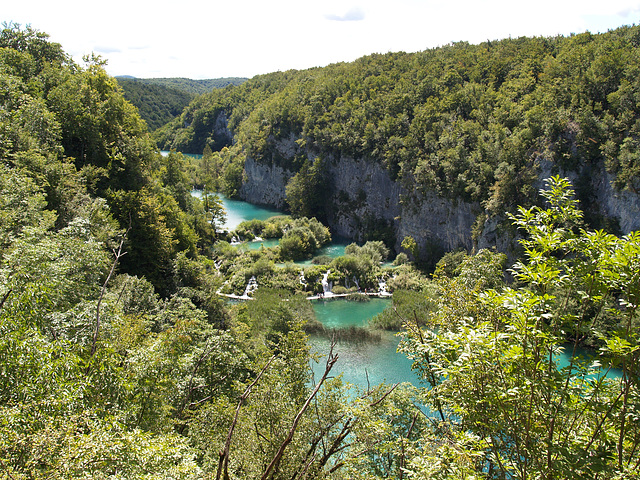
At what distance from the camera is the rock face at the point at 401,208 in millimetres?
32688

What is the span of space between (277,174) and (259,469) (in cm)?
6824

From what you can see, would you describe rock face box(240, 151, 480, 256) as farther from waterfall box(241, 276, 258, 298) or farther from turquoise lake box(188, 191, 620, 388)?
waterfall box(241, 276, 258, 298)

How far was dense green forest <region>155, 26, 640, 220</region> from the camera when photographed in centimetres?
3378

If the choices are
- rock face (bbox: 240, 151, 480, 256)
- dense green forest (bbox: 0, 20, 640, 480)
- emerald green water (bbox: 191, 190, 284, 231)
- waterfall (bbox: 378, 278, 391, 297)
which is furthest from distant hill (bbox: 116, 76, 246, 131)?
waterfall (bbox: 378, 278, 391, 297)

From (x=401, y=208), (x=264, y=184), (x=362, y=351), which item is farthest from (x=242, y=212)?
(x=362, y=351)

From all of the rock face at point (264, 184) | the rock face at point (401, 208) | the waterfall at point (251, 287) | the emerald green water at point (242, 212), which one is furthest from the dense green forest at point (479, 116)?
the waterfall at point (251, 287)

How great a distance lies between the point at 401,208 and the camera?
51688 millimetres

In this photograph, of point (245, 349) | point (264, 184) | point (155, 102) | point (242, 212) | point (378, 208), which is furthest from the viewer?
point (155, 102)

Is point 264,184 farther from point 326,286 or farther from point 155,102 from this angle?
point 155,102

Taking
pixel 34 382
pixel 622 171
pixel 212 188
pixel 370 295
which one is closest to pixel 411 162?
pixel 370 295

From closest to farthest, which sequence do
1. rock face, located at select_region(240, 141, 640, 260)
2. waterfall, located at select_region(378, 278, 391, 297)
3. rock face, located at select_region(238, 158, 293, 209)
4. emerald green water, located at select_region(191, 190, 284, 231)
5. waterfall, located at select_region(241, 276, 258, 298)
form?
rock face, located at select_region(240, 141, 640, 260) < waterfall, located at select_region(241, 276, 258, 298) < waterfall, located at select_region(378, 278, 391, 297) < emerald green water, located at select_region(191, 190, 284, 231) < rock face, located at select_region(238, 158, 293, 209)

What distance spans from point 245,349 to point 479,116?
38.9 meters

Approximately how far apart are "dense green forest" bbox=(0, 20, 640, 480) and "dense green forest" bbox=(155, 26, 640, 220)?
697mm

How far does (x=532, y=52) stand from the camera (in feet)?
156
